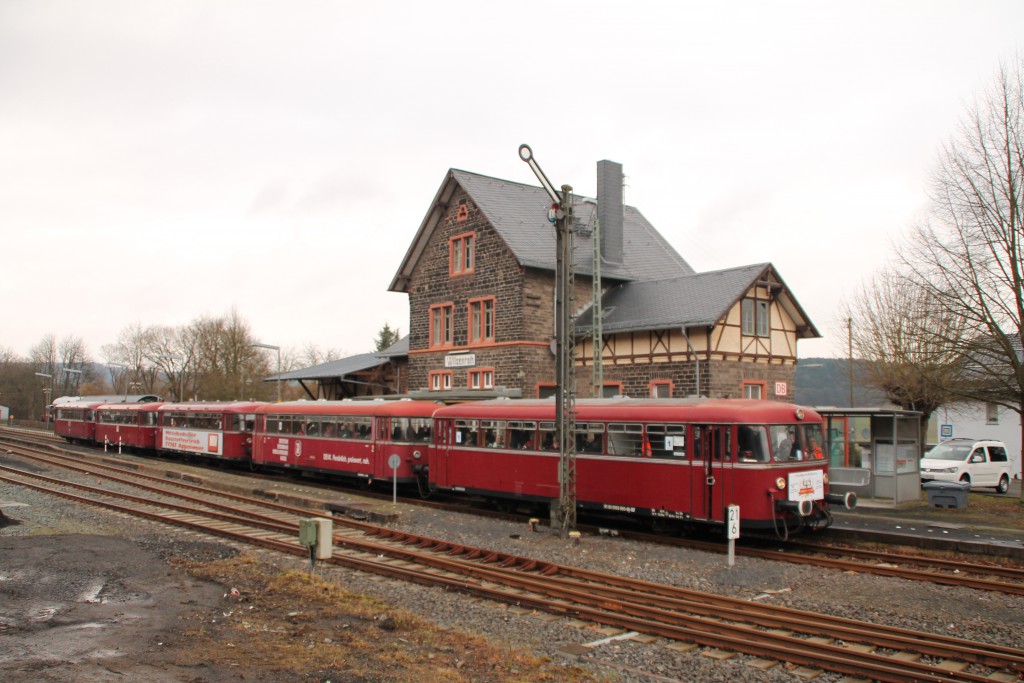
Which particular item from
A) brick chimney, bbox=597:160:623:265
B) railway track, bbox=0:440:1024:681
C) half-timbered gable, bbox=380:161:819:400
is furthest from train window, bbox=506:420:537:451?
brick chimney, bbox=597:160:623:265

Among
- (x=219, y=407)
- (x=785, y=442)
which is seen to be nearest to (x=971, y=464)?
(x=785, y=442)

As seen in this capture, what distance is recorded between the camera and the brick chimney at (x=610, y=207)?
33375mm

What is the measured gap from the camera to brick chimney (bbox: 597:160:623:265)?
33375 mm

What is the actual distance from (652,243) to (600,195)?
16.0 feet

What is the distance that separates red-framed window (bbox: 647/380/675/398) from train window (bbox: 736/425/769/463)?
12.9m

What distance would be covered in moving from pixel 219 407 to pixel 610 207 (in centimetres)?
1691

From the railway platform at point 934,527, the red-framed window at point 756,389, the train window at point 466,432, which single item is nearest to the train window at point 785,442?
the railway platform at point 934,527

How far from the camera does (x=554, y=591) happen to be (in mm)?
11188

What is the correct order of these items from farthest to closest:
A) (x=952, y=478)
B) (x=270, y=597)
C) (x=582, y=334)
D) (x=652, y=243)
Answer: (x=652, y=243) < (x=582, y=334) < (x=952, y=478) < (x=270, y=597)

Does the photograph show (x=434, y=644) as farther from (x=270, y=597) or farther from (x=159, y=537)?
(x=159, y=537)

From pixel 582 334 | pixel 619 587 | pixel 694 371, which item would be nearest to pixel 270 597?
pixel 619 587

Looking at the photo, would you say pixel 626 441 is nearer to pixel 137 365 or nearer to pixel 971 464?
pixel 971 464

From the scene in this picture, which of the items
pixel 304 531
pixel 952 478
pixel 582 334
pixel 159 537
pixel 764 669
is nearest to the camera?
pixel 764 669

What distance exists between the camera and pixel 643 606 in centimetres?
1018
